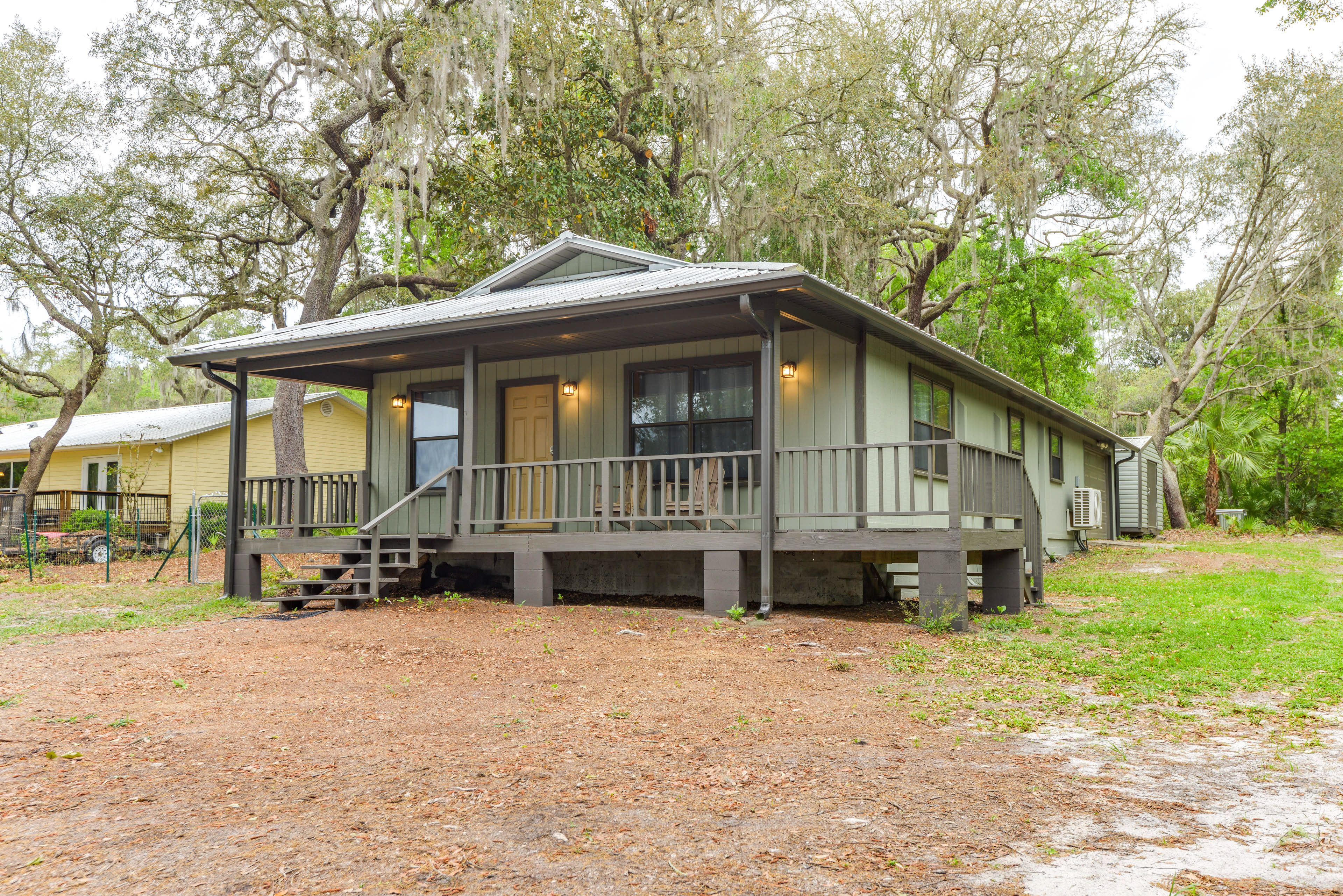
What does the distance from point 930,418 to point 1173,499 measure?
1885 cm

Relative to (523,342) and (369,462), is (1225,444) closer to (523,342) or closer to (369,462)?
(523,342)

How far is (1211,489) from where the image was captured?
2658cm

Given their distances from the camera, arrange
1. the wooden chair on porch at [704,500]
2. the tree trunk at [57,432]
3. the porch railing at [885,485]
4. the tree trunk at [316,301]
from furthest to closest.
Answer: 1. the tree trunk at [57,432]
2. the tree trunk at [316,301]
3. the wooden chair on porch at [704,500]
4. the porch railing at [885,485]

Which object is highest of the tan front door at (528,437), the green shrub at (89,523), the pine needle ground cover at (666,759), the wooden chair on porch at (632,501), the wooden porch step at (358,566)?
the tan front door at (528,437)

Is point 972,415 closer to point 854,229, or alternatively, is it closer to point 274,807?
Result: point 854,229

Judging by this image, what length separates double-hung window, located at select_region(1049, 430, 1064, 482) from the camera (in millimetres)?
17984

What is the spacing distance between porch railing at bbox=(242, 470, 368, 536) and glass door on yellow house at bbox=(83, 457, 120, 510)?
13668 mm

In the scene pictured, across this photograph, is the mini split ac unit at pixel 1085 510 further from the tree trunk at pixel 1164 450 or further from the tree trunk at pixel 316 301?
the tree trunk at pixel 316 301

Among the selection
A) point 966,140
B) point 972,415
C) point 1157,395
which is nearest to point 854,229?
point 966,140

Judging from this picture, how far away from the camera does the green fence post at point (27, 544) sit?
15109 millimetres

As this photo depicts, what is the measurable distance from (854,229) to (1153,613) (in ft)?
40.4

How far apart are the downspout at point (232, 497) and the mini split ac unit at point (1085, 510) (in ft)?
50.1

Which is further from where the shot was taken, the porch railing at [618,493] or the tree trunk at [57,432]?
the tree trunk at [57,432]

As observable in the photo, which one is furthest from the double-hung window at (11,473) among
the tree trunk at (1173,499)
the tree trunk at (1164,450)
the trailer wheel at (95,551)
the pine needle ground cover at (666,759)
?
the tree trunk at (1173,499)
